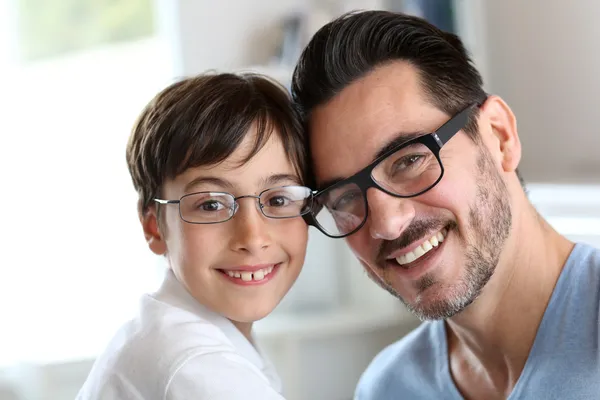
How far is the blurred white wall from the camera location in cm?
224

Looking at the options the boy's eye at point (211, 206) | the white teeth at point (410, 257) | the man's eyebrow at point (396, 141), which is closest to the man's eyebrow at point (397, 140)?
the man's eyebrow at point (396, 141)

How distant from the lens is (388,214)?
1407 millimetres

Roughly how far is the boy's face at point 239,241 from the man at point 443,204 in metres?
0.09

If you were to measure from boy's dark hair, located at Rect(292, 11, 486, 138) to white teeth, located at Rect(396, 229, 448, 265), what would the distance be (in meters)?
0.21

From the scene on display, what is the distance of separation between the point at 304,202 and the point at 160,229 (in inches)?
12.6

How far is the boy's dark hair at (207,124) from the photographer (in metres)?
1.47

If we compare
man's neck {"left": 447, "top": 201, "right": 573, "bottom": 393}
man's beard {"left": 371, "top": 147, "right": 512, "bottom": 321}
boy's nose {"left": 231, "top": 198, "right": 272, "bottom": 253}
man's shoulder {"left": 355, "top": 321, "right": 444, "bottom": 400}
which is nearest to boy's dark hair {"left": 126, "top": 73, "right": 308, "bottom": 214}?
boy's nose {"left": 231, "top": 198, "right": 272, "bottom": 253}

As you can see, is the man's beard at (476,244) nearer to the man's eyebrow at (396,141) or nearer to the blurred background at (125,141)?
the man's eyebrow at (396,141)

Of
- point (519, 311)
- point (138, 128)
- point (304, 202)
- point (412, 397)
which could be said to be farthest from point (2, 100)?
point (519, 311)

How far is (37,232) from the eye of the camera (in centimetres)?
272

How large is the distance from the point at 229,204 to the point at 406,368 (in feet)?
2.10

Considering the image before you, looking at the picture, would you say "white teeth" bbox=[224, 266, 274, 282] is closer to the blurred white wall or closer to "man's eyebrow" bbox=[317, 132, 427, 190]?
"man's eyebrow" bbox=[317, 132, 427, 190]

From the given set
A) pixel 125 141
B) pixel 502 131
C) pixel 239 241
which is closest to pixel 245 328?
pixel 239 241

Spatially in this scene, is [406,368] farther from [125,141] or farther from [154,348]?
[125,141]
